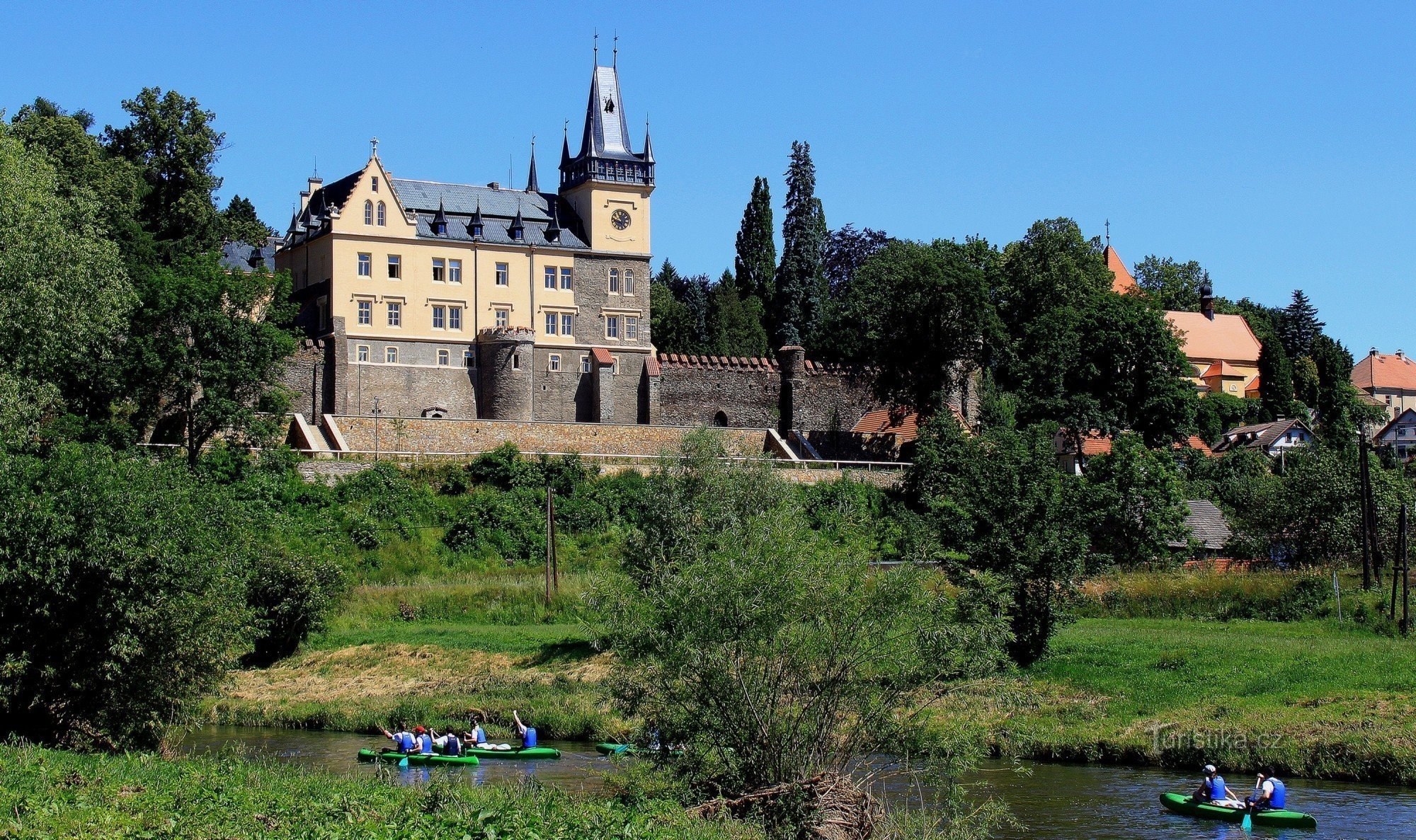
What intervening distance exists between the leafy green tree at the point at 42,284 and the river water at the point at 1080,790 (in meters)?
12.8

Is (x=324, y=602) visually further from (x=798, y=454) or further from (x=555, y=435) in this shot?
(x=798, y=454)

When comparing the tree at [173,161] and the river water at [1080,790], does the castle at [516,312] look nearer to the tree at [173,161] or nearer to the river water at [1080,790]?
the tree at [173,161]

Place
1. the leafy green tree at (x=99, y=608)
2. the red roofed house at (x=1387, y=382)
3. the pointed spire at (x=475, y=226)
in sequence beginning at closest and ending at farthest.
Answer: the leafy green tree at (x=99, y=608)
the pointed spire at (x=475, y=226)
the red roofed house at (x=1387, y=382)

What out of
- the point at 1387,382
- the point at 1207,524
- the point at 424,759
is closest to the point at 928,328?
the point at 1207,524

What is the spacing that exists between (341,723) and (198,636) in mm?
8571

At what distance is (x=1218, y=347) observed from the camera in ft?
356

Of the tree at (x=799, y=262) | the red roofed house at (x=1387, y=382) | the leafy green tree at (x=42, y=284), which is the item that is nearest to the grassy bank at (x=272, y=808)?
the leafy green tree at (x=42, y=284)

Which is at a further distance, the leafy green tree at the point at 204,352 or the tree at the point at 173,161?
the tree at the point at 173,161

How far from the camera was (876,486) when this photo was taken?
202 ft

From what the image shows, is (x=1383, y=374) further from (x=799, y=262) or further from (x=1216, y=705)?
(x=1216, y=705)

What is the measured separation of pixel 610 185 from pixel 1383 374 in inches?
3512

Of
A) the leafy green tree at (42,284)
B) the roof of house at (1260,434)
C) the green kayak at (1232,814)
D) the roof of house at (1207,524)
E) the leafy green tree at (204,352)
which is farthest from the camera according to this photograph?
the roof of house at (1260,434)

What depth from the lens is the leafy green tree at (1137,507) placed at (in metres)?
51.9

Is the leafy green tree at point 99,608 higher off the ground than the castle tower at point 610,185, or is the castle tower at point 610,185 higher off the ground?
the castle tower at point 610,185
